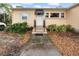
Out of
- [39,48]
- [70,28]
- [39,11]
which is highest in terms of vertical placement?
[39,11]

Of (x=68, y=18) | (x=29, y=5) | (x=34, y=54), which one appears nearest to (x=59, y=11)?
(x=68, y=18)

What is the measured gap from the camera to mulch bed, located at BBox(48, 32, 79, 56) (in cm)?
345

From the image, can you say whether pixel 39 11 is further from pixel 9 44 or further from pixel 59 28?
pixel 9 44

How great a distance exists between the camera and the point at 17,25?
3.51 meters

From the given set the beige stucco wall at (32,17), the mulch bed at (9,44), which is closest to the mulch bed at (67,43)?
the beige stucco wall at (32,17)

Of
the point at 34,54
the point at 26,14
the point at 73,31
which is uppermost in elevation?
the point at 26,14

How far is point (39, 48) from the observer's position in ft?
11.3

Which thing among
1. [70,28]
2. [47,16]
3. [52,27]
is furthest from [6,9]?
[70,28]

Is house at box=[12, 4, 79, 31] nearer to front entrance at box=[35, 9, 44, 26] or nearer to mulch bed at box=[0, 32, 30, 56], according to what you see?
front entrance at box=[35, 9, 44, 26]

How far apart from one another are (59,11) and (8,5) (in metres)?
0.67

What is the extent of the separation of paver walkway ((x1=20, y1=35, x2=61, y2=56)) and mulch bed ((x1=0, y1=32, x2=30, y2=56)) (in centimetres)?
8

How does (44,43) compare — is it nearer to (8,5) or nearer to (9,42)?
(9,42)

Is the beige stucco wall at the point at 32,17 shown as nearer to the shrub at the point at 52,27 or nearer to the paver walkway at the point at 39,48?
the shrub at the point at 52,27

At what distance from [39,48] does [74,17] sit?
0.61 m
